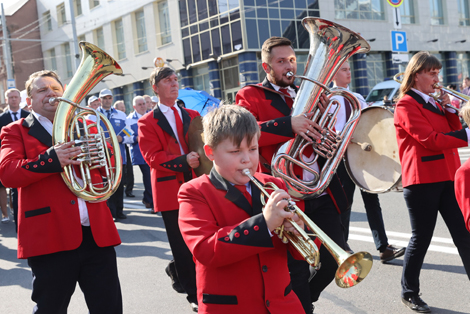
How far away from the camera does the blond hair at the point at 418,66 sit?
156 inches

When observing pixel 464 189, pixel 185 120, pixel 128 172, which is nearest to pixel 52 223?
pixel 185 120

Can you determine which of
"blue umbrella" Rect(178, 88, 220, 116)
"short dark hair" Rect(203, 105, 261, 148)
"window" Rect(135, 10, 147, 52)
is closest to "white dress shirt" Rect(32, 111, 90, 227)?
"short dark hair" Rect(203, 105, 261, 148)

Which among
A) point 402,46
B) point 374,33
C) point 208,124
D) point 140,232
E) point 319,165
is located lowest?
point 140,232

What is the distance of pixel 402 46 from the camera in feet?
41.9

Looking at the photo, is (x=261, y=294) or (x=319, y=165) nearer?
(x=261, y=294)

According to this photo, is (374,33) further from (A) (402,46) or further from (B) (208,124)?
(B) (208,124)

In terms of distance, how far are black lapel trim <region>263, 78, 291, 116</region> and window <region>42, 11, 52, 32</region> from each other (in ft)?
140

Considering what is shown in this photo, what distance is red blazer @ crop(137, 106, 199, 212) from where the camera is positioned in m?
4.44

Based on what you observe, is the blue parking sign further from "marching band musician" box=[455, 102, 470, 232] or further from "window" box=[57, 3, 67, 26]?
"window" box=[57, 3, 67, 26]

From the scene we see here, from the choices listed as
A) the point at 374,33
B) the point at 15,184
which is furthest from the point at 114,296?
the point at 374,33

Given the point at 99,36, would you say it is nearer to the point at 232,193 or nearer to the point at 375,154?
the point at 375,154

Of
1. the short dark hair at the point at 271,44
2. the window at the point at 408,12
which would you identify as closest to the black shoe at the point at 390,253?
the short dark hair at the point at 271,44

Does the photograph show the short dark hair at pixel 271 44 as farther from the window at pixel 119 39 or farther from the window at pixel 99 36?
the window at pixel 99 36

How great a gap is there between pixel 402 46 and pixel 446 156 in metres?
9.56
